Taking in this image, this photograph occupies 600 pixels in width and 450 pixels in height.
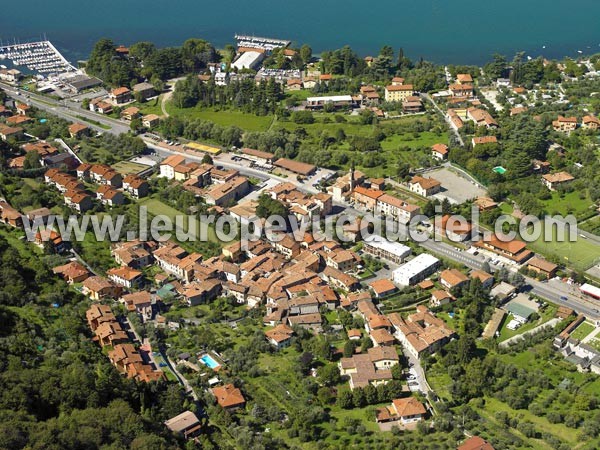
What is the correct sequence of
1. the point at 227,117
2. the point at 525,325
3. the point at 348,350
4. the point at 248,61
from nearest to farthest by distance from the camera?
1. the point at 348,350
2. the point at 525,325
3. the point at 227,117
4. the point at 248,61

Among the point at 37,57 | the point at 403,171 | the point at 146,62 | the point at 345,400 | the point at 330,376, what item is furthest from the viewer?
the point at 37,57

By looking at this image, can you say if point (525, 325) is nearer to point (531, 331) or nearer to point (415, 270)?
point (531, 331)

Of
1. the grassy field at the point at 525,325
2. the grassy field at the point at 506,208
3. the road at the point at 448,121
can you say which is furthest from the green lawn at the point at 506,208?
the grassy field at the point at 525,325

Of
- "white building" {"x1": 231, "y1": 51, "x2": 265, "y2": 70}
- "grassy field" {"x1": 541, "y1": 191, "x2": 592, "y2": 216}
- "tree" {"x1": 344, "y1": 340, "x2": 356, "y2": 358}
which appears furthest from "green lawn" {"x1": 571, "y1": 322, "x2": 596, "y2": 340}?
"white building" {"x1": 231, "y1": 51, "x2": 265, "y2": 70}

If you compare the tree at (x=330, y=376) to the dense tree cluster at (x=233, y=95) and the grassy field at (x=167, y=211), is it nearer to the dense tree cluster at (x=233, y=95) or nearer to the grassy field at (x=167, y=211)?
the grassy field at (x=167, y=211)

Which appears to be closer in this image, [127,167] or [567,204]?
[567,204]

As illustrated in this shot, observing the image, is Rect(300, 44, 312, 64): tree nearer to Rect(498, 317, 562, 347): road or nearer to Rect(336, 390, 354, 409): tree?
Rect(498, 317, 562, 347): road

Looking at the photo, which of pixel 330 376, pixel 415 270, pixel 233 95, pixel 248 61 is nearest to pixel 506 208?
pixel 415 270
